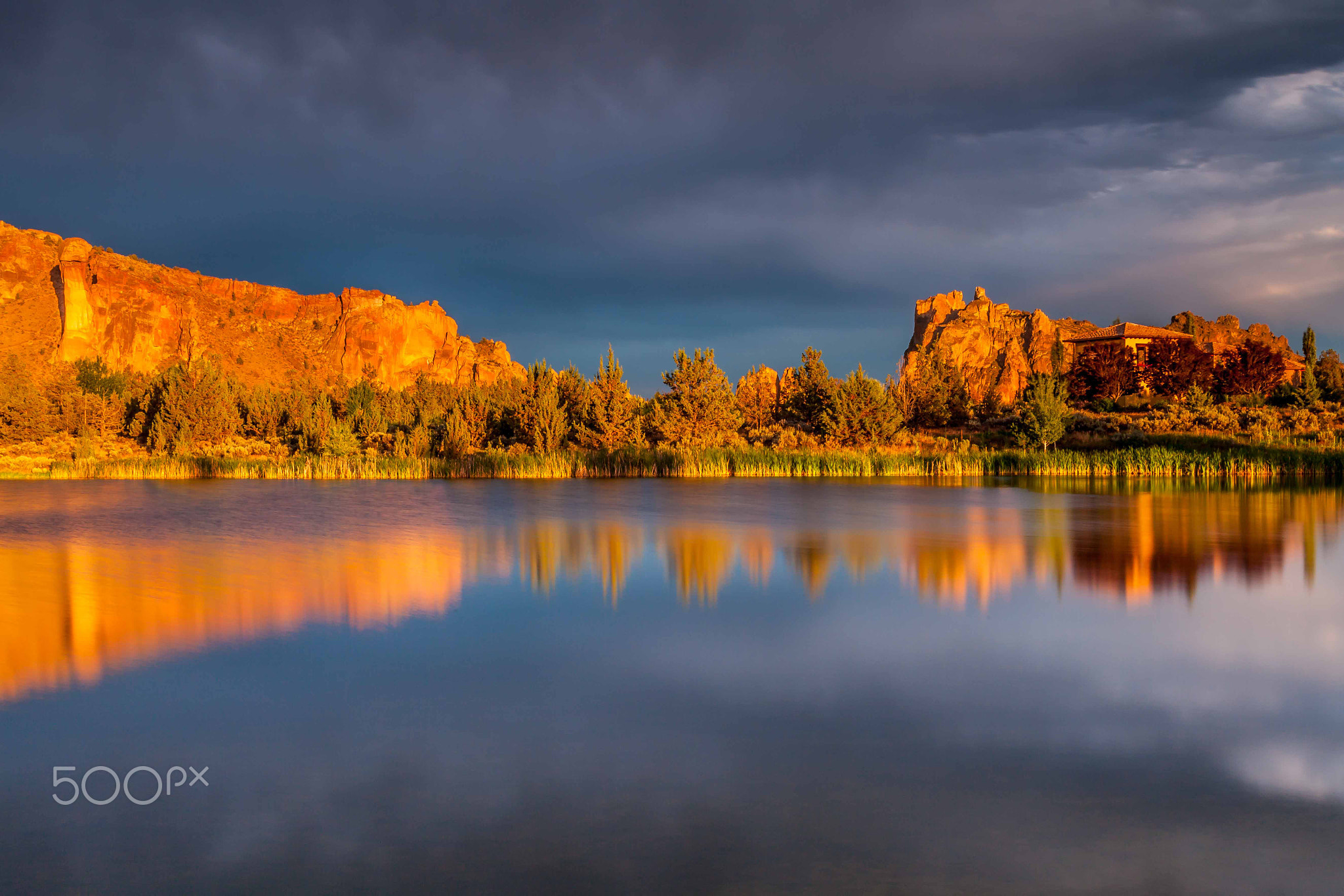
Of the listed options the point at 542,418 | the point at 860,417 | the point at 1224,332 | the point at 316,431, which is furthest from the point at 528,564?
the point at 1224,332

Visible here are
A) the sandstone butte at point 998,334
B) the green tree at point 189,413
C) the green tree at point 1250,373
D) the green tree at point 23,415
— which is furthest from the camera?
the sandstone butte at point 998,334

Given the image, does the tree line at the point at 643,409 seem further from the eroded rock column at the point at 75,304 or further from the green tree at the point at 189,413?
the eroded rock column at the point at 75,304

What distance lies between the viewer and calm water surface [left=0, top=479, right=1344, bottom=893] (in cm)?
341

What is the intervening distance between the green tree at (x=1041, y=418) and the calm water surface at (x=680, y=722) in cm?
2170

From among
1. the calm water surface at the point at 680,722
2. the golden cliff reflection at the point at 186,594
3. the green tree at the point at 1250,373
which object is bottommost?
the calm water surface at the point at 680,722

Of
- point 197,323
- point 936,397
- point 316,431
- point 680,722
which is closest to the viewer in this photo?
point 680,722

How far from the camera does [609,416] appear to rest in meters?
32.0

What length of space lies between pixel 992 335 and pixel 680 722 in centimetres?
13631

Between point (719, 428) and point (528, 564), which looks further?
point (719, 428)

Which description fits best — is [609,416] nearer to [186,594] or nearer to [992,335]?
[186,594]

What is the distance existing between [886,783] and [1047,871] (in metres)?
0.90

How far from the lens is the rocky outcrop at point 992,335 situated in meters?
114

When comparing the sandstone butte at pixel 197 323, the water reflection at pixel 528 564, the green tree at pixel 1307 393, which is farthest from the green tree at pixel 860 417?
the sandstone butte at pixel 197 323

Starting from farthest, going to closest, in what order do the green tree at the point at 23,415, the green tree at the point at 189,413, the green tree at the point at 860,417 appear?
the green tree at the point at 23,415 → the green tree at the point at 189,413 → the green tree at the point at 860,417
